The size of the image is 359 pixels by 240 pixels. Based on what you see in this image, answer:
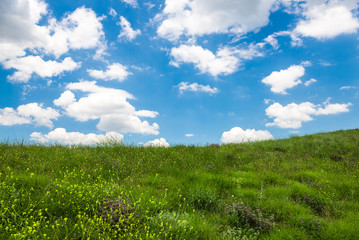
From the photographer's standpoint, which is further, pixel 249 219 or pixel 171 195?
pixel 171 195

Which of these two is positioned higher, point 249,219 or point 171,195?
point 171,195

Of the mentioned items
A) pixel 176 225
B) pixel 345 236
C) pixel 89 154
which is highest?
pixel 89 154

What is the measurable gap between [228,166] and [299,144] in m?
7.97

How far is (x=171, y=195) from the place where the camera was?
6613mm

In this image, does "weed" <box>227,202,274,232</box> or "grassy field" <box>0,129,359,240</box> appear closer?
"grassy field" <box>0,129,359,240</box>

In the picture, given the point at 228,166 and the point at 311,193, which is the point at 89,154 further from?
the point at 311,193

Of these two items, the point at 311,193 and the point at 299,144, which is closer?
the point at 311,193


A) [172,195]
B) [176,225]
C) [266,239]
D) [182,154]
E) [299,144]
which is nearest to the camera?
[176,225]

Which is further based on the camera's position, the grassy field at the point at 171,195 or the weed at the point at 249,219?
the weed at the point at 249,219

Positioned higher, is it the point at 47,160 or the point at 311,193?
the point at 47,160

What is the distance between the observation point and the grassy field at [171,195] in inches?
188

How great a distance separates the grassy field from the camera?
4777 mm

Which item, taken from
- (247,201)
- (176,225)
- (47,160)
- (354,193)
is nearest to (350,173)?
(354,193)

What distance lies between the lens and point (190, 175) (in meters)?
8.27
